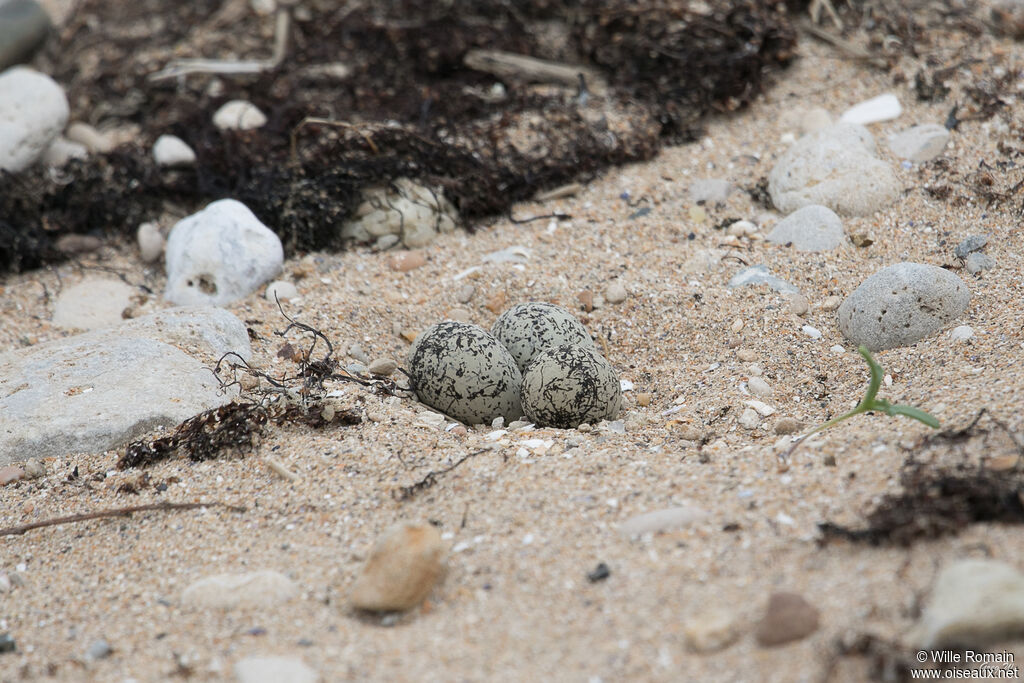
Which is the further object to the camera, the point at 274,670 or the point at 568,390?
the point at 568,390

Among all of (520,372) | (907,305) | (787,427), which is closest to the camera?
(787,427)

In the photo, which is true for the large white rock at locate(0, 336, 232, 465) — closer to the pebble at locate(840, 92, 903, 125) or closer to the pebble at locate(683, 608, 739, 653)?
the pebble at locate(683, 608, 739, 653)

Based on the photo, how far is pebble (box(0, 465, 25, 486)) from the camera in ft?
10.6

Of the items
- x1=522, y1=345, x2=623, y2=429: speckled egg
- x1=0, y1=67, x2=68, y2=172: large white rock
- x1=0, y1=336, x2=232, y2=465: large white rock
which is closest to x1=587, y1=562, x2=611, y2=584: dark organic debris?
x1=522, y1=345, x2=623, y2=429: speckled egg

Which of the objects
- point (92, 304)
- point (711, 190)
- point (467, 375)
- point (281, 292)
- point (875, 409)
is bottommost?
point (92, 304)

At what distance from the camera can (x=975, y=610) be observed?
6.22 feet

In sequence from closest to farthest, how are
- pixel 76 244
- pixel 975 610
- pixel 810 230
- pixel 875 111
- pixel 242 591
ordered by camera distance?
pixel 975 610, pixel 242 591, pixel 810 230, pixel 875 111, pixel 76 244

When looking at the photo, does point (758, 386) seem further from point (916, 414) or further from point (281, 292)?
point (281, 292)

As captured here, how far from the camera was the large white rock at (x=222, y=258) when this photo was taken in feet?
14.4

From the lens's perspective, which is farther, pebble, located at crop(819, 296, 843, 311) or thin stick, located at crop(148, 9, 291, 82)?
thin stick, located at crop(148, 9, 291, 82)

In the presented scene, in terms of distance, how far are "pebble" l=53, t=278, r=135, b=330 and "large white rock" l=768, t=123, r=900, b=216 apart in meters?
3.55

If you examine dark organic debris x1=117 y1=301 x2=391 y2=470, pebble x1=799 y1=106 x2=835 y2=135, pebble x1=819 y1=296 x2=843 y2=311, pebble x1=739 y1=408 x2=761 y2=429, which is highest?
pebble x1=799 y1=106 x2=835 y2=135

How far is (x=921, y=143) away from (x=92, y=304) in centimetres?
454

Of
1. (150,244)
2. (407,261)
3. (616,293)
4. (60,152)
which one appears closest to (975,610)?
(616,293)
